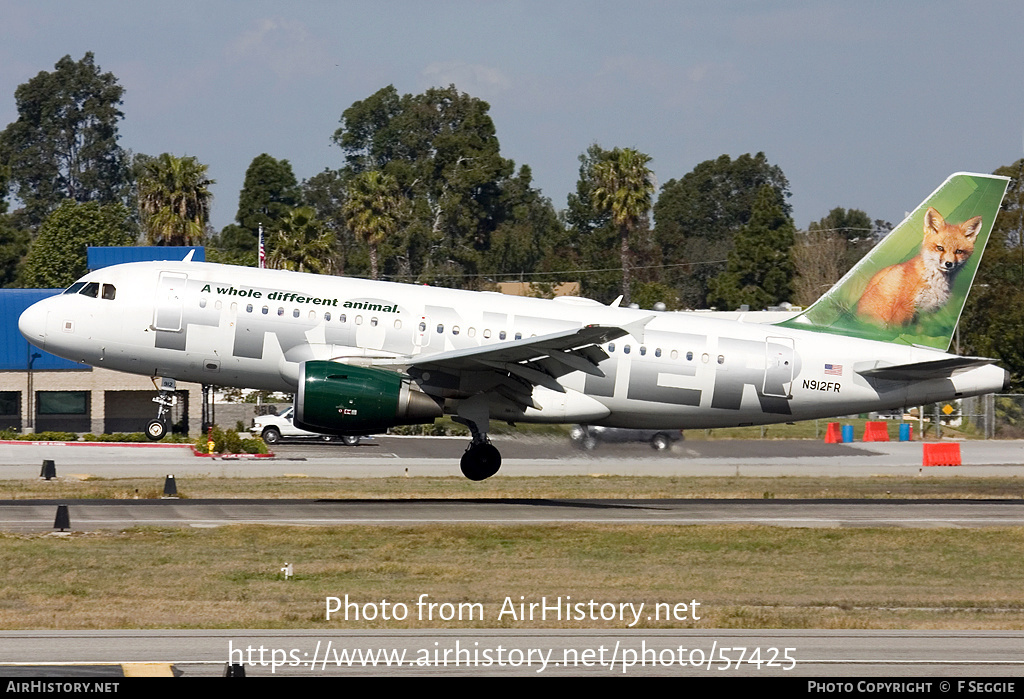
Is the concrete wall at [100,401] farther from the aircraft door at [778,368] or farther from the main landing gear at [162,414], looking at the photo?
the aircraft door at [778,368]

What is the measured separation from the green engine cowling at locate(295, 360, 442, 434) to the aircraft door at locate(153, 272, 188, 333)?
128 inches

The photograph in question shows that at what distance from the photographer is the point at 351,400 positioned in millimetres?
26281

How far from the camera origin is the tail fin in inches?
1211

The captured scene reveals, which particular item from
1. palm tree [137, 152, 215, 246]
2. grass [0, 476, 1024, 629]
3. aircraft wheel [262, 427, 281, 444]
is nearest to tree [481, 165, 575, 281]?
palm tree [137, 152, 215, 246]

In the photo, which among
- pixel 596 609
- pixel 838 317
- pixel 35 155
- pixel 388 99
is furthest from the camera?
pixel 388 99

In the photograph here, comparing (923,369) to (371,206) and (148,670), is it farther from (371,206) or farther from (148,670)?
(371,206)

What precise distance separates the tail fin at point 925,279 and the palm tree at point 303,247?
51715mm

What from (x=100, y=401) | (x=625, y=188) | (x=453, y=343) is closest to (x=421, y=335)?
(x=453, y=343)

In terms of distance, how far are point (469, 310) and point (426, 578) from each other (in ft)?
33.2

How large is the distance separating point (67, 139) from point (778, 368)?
460 ft

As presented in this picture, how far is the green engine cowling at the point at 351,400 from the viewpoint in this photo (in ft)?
85.9

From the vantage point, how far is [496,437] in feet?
102

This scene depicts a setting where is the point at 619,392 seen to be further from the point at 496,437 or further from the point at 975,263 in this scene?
the point at 975,263

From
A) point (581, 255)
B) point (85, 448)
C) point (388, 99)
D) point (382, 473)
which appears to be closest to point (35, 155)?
point (388, 99)
